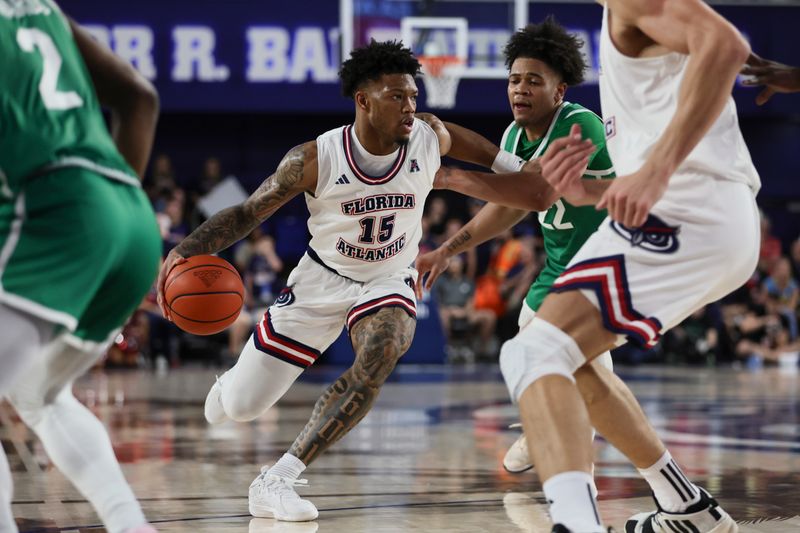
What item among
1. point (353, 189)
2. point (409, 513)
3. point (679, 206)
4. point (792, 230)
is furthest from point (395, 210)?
point (792, 230)

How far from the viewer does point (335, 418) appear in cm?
496

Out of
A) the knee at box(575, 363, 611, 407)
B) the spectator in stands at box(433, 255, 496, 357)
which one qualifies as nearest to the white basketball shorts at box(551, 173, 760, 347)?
the knee at box(575, 363, 611, 407)

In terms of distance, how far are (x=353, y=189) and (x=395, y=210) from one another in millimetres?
228

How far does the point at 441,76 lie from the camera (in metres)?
13.9

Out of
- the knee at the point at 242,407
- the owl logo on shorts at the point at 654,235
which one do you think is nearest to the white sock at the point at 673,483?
the owl logo on shorts at the point at 654,235

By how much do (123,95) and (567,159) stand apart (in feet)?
4.62

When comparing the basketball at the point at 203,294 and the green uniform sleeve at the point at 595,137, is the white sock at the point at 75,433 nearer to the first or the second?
the basketball at the point at 203,294

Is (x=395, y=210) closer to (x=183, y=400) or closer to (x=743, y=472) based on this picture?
(x=743, y=472)

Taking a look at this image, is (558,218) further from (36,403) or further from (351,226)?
(36,403)

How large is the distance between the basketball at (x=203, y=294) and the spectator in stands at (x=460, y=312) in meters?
9.65

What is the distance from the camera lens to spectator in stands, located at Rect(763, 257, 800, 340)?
1558 centimetres

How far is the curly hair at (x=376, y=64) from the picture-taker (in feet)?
17.6

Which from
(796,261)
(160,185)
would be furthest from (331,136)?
(796,261)

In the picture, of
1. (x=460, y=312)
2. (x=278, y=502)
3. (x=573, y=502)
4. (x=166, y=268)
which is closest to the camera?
(x=573, y=502)
